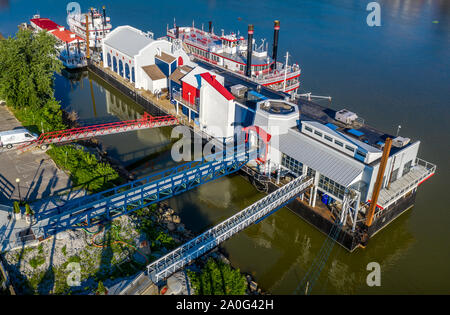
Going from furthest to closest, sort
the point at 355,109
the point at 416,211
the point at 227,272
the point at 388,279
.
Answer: the point at 355,109, the point at 416,211, the point at 388,279, the point at 227,272

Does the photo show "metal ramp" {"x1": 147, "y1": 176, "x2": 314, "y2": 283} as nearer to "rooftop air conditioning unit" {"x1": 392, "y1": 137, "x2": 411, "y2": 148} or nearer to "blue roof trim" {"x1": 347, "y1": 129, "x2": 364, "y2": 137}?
"blue roof trim" {"x1": 347, "y1": 129, "x2": 364, "y2": 137}

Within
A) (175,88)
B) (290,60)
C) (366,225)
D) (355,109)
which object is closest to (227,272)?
(366,225)

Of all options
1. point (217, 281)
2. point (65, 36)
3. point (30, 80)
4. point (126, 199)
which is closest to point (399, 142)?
point (217, 281)

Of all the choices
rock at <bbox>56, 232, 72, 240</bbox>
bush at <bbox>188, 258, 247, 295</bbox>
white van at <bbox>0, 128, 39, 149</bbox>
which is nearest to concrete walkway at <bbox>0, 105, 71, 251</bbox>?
white van at <bbox>0, 128, 39, 149</bbox>

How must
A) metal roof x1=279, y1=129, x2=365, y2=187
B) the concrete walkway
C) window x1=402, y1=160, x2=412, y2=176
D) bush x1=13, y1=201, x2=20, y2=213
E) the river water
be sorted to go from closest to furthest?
bush x1=13, y1=201, x2=20, y2=213
the concrete walkway
metal roof x1=279, y1=129, x2=365, y2=187
the river water
window x1=402, y1=160, x2=412, y2=176

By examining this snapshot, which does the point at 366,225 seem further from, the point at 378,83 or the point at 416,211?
the point at 378,83

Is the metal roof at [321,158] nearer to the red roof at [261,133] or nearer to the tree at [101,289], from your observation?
the red roof at [261,133]
